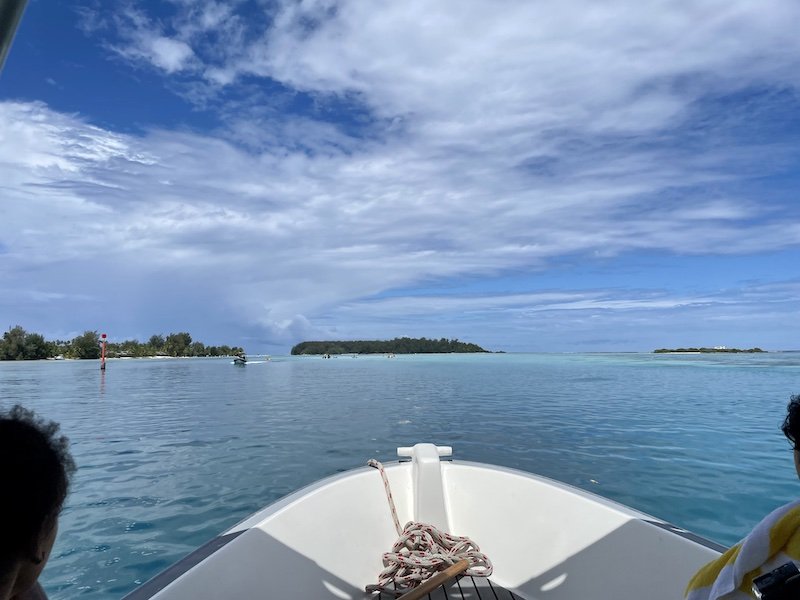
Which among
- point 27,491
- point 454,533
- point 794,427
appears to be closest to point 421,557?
point 454,533

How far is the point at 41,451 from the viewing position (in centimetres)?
72

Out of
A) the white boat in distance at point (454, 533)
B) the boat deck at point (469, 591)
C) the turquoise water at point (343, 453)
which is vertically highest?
the white boat in distance at point (454, 533)

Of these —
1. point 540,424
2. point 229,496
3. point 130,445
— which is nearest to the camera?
point 229,496

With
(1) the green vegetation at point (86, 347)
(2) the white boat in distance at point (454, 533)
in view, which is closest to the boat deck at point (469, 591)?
(2) the white boat in distance at point (454, 533)

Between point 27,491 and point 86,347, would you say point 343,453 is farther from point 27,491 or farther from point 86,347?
A: point 86,347

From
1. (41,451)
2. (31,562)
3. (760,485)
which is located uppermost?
(41,451)

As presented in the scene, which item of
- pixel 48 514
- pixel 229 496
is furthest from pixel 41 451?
pixel 229 496

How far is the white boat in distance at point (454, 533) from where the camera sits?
1.87 m

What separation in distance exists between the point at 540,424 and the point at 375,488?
6.56m

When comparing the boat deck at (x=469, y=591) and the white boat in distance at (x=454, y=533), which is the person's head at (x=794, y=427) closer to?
the white boat in distance at (x=454, y=533)

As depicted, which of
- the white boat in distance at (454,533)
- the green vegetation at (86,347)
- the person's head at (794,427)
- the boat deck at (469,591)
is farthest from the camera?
the green vegetation at (86,347)

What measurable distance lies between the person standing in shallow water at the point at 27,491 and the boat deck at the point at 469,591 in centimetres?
192

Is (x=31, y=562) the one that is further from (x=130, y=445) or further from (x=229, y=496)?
(x=130, y=445)

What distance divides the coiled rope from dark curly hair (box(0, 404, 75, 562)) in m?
1.97
